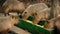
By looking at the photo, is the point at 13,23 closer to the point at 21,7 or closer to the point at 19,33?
the point at 19,33

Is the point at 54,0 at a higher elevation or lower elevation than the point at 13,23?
higher

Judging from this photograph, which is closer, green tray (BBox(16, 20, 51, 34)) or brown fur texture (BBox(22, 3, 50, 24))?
green tray (BBox(16, 20, 51, 34))

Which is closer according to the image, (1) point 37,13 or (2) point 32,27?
(2) point 32,27

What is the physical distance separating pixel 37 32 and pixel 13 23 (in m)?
0.78

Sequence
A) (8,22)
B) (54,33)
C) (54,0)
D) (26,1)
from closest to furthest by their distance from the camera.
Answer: (54,33) < (8,22) < (54,0) < (26,1)

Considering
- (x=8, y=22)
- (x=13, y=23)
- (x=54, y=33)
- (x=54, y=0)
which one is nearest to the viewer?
(x=54, y=33)

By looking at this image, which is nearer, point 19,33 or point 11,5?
point 19,33

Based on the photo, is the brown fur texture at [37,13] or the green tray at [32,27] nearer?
the green tray at [32,27]

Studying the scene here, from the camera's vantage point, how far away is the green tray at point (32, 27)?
4.49m

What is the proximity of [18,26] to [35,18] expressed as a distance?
2.50 ft

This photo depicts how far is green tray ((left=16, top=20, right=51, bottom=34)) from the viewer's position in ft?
14.7

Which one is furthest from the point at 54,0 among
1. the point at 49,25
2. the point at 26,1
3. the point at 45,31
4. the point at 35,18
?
the point at 26,1

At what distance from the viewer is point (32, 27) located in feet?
15.9

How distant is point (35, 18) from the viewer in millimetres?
5867
